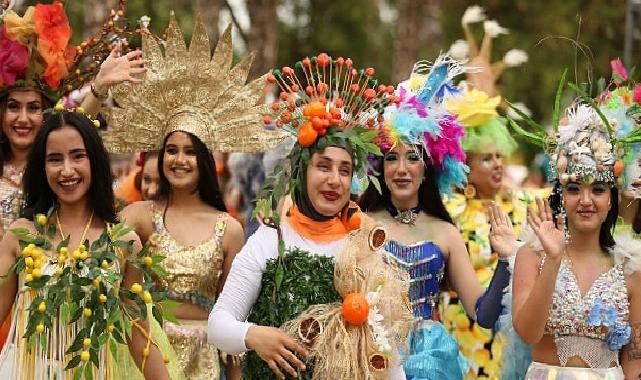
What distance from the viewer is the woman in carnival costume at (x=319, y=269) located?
5656 millimetres

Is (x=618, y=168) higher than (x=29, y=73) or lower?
lower

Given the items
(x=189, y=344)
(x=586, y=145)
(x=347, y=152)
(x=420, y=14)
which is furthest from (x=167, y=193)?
(x=420, y=14)

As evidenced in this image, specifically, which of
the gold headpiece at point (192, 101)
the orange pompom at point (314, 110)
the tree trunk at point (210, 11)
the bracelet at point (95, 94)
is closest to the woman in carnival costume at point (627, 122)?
the orange pompom at point (314, 110)

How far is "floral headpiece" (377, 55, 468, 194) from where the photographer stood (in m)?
7.22

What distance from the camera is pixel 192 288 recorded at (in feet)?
23.4

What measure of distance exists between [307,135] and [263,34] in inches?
318

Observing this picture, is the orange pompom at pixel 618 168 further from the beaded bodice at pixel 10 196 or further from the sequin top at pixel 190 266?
the beaded bodice at pixel 10 196

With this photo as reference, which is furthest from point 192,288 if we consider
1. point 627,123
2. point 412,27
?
point 412,27

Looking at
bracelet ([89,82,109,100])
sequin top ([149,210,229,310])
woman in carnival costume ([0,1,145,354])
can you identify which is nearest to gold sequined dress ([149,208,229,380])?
sequin top ([149,210,229,310])

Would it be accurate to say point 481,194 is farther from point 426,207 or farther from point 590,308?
point 590,308

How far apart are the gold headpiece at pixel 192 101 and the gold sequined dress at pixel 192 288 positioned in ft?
2.18

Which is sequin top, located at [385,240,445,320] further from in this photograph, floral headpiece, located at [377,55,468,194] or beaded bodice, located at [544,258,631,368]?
beaded bodice, located at [544,258,631,368]

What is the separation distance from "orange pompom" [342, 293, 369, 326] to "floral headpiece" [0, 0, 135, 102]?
8.35ft

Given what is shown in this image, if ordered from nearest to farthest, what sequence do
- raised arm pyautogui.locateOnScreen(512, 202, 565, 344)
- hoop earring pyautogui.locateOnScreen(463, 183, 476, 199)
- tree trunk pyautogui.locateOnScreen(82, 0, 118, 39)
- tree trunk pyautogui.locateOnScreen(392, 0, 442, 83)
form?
raised arm pyautogui.locateOnScreen(512, 202, 565, 344)
hoop earring pyautogui.locateOnScreen(463, 183, 476, 199)
tree trunk pyautogui.locateOnScreen(82, 0, 118, 39)
tree trunk pyautogui.locateOnScreen(392, 0, 442, 83)
